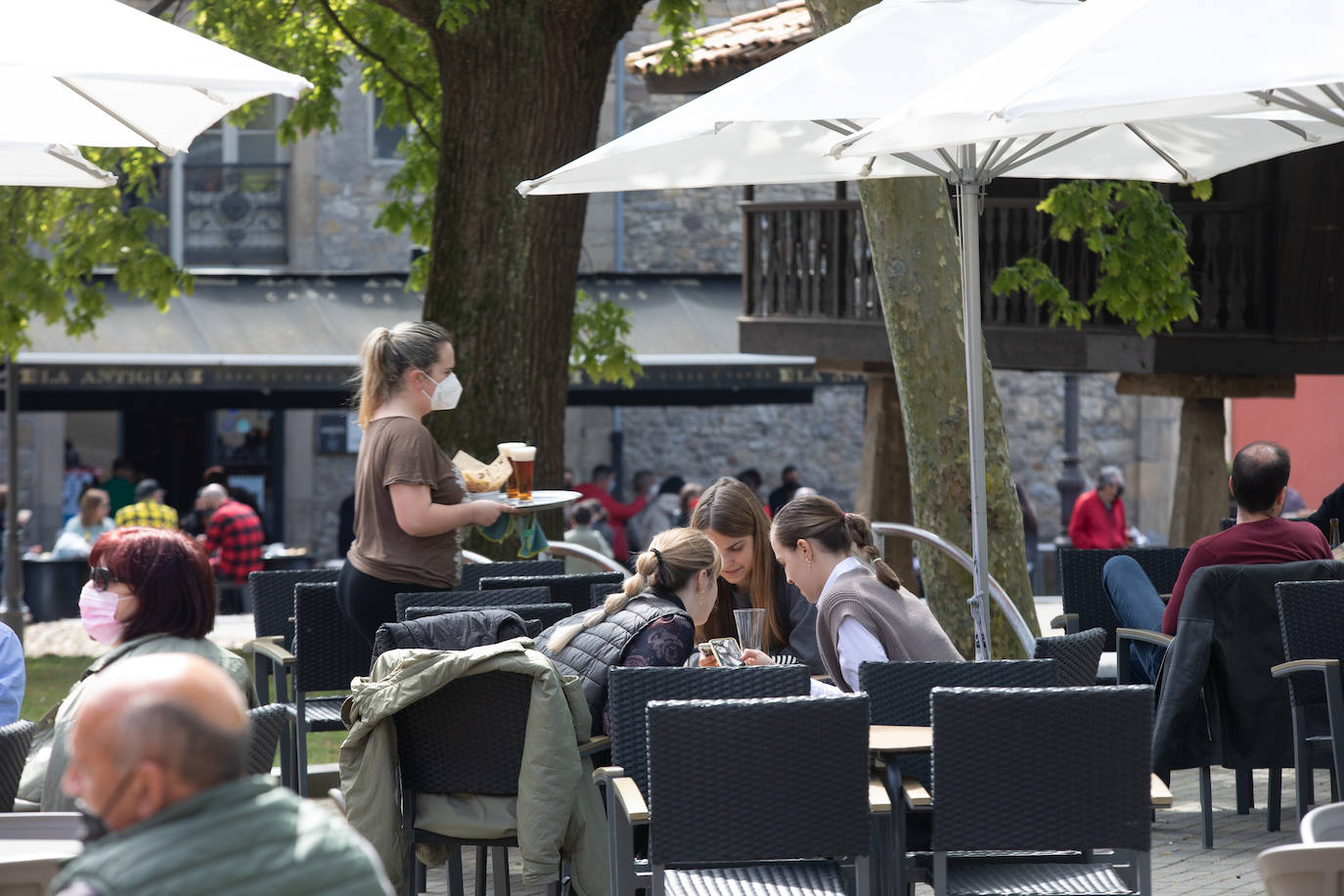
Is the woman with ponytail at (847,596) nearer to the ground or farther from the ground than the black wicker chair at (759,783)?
farther from the ground

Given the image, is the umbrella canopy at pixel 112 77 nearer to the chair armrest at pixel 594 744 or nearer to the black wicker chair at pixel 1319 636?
the chair armrest at pixel 594 744

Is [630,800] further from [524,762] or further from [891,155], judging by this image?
[891,155]

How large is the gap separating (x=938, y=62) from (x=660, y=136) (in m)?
0.97

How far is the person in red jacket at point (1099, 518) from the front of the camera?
1566 cm

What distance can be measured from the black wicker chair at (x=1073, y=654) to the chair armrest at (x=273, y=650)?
2.72m

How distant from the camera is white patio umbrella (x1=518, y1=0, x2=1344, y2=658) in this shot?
5.44 meters

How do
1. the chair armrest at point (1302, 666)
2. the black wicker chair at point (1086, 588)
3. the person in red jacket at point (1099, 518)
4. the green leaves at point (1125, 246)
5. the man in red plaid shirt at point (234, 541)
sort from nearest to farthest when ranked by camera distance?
the chair armrest at point (1302, 666), the black wicker chair at point (1086, 588), the green leaves at point (1125, 246), the man in red plaid shirt at point (234, 541), the person in red jacket at point (1099, 518)

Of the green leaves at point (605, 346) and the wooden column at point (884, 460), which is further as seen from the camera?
the wooden column at point (884, 460)

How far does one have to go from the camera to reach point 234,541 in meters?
14.9

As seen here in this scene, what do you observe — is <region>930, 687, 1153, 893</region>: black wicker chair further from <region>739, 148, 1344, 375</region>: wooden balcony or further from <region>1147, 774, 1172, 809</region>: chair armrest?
<region>739, 148, 1344, 375</region>: wooden balcony

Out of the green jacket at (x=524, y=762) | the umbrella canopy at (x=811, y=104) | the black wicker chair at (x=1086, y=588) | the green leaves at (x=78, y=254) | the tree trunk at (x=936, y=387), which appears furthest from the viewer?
the green leaves at (x=78, y=254)

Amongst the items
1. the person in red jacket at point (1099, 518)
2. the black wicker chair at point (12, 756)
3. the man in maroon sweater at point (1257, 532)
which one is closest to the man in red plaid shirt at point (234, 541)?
the person in red jacket at point (1099, 518)

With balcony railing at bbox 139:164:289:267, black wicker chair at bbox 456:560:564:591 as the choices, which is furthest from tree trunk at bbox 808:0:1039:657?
balcony railing at bbox 139:164:289:267

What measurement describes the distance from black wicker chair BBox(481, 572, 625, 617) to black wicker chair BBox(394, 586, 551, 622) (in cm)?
35
